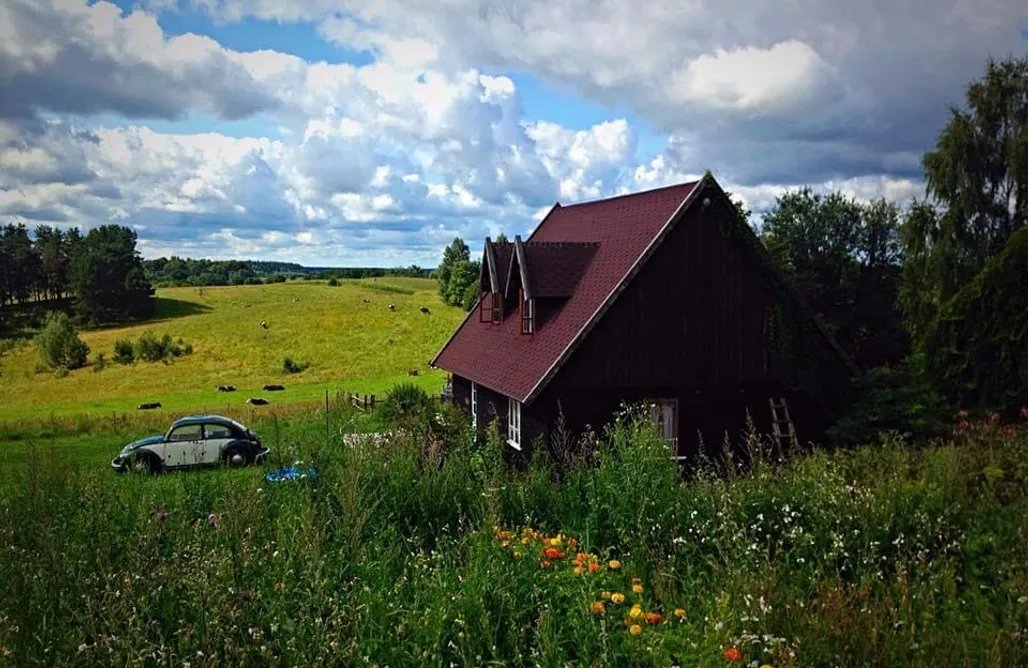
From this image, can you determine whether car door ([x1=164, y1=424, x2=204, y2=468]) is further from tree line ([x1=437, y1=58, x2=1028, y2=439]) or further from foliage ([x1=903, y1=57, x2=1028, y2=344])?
foliage ([x1=903, y1=57, x2=1028, y2=344])

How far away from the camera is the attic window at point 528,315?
19922 mm

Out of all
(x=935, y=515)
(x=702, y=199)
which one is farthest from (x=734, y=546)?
(x=702, y=199)

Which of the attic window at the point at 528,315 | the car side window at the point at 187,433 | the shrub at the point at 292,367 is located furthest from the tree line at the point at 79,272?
the attic window at the point at 528,315

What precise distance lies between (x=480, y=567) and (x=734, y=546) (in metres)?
2.74

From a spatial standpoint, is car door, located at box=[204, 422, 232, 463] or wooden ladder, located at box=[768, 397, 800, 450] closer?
wooden ladder, located at box=[768, 397, 800, 450]

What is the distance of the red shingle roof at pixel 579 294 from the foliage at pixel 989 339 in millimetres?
7836

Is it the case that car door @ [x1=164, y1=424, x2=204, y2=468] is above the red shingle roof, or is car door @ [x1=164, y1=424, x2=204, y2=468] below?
below

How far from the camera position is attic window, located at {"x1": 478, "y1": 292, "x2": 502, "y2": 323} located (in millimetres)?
22984

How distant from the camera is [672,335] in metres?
18.3

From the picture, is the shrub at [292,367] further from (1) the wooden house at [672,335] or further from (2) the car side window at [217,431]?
(1) the wooden house at [672,335]

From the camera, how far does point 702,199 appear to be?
18.2 meters

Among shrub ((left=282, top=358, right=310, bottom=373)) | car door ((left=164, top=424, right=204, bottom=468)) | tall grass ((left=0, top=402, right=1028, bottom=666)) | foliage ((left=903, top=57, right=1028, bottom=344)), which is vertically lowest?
shrub ((left=282, top=358, right=310, bottom=373))

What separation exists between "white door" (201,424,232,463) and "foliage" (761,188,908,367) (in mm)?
30577

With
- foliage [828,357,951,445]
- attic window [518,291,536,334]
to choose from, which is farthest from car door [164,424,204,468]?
foliage [828,357,951,445]
